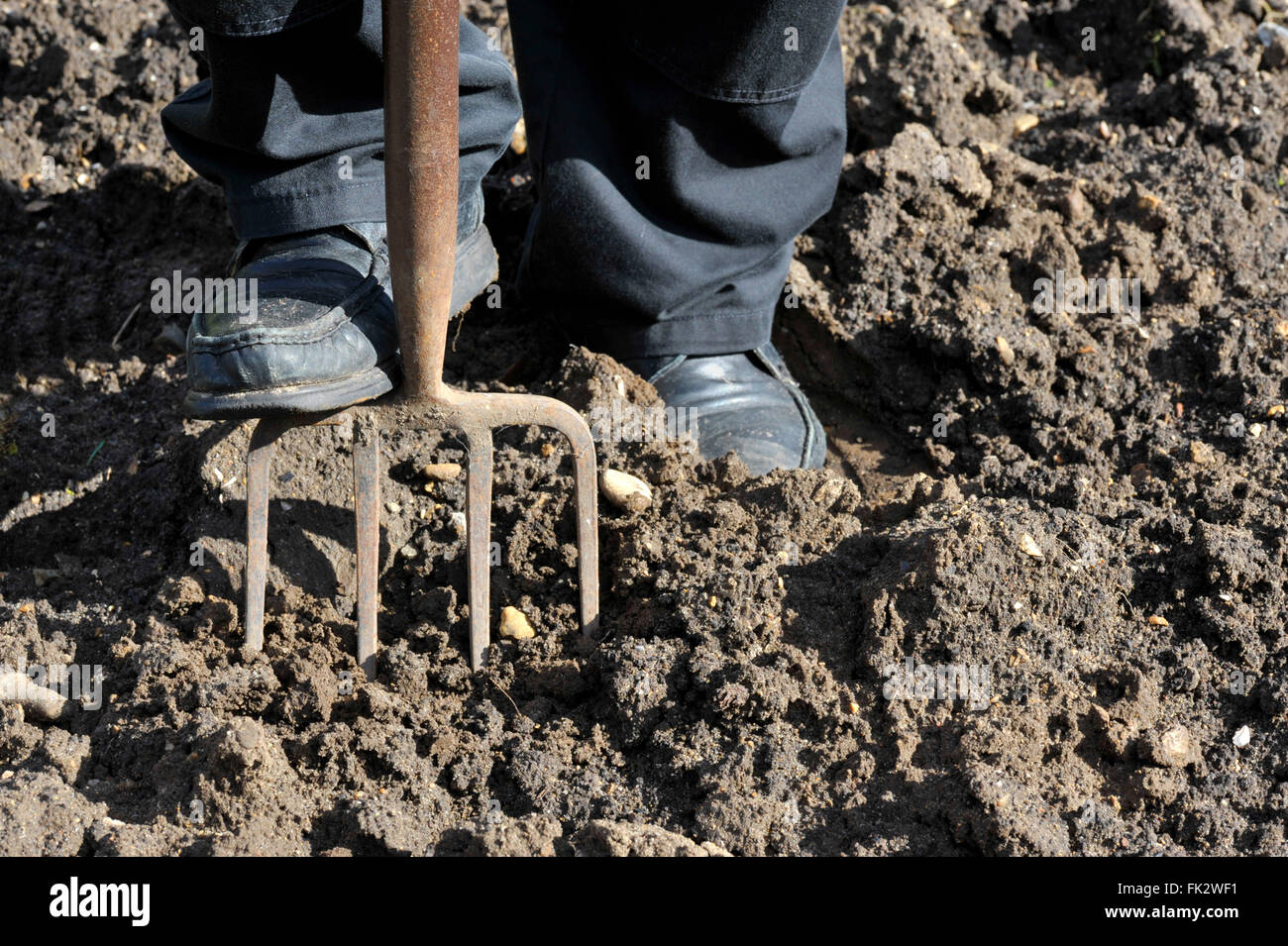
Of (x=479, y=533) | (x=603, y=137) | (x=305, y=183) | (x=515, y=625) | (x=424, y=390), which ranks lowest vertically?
(x=515, y=625)

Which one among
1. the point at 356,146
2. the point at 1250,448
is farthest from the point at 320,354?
the point at 1250,448

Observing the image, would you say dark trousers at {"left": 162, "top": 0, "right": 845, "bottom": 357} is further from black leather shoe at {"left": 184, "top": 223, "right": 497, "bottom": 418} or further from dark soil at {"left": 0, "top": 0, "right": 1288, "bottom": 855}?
dark soil at {"left": 0, "top": 0, "right": 1288, "bottom": 855}

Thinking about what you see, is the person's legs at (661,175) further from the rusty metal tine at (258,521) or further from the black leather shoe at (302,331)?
the rusty metal tine at (258,521)

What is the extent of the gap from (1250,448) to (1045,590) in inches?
28.0

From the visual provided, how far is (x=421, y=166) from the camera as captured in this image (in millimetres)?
1575

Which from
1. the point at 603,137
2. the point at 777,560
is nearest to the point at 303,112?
the point at 603,137

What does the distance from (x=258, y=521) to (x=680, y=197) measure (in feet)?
3.20

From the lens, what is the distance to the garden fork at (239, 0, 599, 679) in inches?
59.8

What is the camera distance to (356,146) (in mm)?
1995

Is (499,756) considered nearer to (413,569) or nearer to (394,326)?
(413,569)

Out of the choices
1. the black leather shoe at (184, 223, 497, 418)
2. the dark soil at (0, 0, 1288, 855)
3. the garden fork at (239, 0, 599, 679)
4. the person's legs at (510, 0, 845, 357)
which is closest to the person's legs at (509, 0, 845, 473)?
the person's legs at (510, 0, 845, 357)

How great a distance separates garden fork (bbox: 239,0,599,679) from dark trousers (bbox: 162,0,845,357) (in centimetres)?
36

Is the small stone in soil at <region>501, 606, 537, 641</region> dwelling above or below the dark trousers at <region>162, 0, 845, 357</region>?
below

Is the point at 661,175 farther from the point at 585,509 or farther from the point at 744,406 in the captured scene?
the point at 585,509
